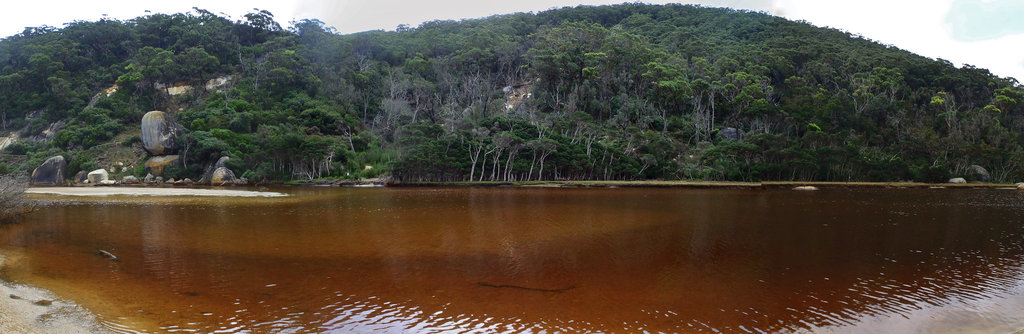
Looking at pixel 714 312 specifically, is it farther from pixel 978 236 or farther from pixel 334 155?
pixel 334 155

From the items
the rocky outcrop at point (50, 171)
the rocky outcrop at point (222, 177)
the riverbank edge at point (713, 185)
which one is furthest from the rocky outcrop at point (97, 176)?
the riverbank edge at point (713, 185)

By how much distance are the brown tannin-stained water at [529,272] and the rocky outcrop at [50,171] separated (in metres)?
42.3

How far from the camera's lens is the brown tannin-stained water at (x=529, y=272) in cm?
860

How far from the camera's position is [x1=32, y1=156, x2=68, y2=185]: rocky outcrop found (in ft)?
177

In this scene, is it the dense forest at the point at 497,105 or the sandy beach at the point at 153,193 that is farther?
the dense forest at the point at 497,105

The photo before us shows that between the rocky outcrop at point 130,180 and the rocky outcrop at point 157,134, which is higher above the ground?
the rocky outcrop at point 157,134

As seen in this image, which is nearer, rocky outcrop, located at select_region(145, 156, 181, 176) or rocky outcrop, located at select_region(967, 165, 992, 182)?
rocky outcrop, located at select_region(145, 156, 181, 176)

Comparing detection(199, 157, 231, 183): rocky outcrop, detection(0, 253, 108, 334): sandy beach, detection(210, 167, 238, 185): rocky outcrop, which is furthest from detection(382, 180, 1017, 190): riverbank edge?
detection(0, 253, 108, 334): sandy beach

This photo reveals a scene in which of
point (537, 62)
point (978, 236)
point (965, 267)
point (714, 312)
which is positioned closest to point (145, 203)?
point (714, 312)

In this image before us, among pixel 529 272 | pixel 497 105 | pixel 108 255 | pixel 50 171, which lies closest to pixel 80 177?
pixel 50 171

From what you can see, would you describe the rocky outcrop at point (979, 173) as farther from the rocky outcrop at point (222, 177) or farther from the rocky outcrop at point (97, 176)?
the rocky outcrop at point (97, 176)

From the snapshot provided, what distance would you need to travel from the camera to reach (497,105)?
226ft

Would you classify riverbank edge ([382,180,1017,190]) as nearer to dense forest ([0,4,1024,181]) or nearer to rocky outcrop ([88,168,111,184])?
dense forest ([0,4,1024,181])

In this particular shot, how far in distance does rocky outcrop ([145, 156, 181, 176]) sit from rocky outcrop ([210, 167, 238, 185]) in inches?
237
